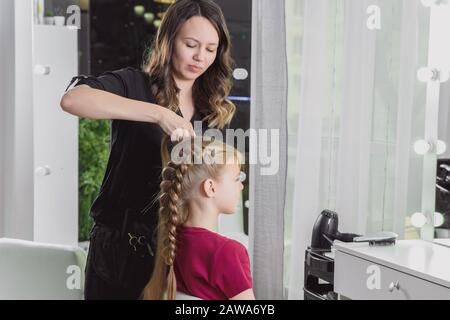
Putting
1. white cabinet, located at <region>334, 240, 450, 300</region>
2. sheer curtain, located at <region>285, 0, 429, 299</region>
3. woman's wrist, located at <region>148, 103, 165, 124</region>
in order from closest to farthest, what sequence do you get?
white cabinet, located at <region>334, 240, 450, 300</region> → woman's wrist, located at <region>148, 103, 165, 124</region> → sheer curtain, located at <region>285, 0, 429, 299</region>

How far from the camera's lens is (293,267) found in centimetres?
179

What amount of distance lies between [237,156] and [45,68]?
0.50m

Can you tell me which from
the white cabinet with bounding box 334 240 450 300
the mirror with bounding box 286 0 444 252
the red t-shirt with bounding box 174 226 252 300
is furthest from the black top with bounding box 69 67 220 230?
the white cabinet with bounding box 334 240 450 300

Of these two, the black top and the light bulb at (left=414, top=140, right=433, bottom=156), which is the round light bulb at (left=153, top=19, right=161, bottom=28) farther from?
the light bulb at (left=414, top=140, right=433, bottom=156)

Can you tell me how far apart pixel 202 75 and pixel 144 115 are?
17 centimetres

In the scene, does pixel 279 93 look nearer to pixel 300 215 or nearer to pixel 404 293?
pixel 300 215

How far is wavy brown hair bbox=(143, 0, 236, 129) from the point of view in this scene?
1550 mm

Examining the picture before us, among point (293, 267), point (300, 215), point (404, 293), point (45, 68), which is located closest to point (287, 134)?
point (300, 215)

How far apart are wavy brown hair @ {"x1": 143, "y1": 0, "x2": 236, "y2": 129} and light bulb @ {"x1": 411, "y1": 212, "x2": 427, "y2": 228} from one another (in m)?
0.63

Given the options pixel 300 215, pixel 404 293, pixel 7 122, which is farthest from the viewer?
pixel 300 215

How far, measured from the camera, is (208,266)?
5.06ft

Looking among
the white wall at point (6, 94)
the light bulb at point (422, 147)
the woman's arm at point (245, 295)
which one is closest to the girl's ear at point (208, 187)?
the woman's arm at point (245, 295)

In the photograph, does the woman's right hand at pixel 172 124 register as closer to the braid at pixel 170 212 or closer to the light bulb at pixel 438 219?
the braid at pixel 170 212
